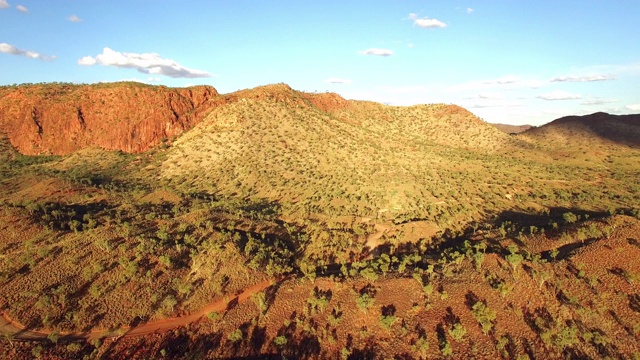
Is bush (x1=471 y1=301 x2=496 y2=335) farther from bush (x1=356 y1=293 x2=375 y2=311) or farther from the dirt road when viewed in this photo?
the dirt road

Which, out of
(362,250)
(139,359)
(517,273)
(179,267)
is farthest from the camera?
(362,250)

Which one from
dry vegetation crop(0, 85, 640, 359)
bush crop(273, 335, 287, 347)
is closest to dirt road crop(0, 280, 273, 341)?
dry vegetation crop(0, 85, 640, 359)

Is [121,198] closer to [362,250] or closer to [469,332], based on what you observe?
[362,250]

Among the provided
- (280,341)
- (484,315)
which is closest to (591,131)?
(484,315)

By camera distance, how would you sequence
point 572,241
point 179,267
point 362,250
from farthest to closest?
1. point 362,250
2. point 572,241
3. point 179,267

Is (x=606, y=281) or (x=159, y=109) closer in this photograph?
(x=606, y=281)

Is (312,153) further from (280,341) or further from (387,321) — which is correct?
(280,341)

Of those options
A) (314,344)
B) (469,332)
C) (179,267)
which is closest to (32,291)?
(179,267)
